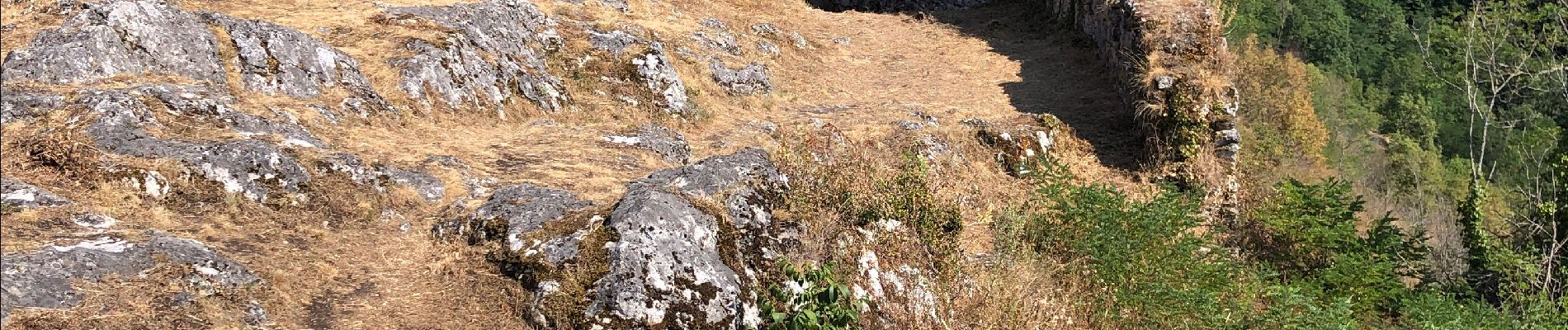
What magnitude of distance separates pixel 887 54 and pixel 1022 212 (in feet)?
24.8

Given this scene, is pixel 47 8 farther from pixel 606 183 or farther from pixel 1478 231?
pixel 1478 231

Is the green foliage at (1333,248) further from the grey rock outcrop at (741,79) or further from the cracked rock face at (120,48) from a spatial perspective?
the cracked rock face at (120,48)

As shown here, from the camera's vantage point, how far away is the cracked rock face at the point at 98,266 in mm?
4797

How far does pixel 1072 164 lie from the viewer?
40.2 feet

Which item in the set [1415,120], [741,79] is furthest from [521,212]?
[1415,120]

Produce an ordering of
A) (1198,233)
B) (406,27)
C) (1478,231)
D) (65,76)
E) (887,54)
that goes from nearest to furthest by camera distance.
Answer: (65,76) < (406,27) < (1198,233) < (1478,231) < (887,54)

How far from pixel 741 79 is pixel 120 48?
7061 millimetres

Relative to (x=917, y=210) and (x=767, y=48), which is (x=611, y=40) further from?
(x=917, y=210)

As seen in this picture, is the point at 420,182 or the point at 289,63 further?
the point at 289,63

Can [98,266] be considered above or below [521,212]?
above

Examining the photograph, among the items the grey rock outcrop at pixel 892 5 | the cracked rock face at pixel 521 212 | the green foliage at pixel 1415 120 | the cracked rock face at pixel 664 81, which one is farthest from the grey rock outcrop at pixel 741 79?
the green foliage at pixel 1415 120

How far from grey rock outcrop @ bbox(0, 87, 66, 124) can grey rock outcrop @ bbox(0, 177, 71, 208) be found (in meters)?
1.10

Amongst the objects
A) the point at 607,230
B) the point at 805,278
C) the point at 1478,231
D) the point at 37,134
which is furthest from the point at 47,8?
the point at 1478,231

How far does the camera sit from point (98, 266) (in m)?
5.16
